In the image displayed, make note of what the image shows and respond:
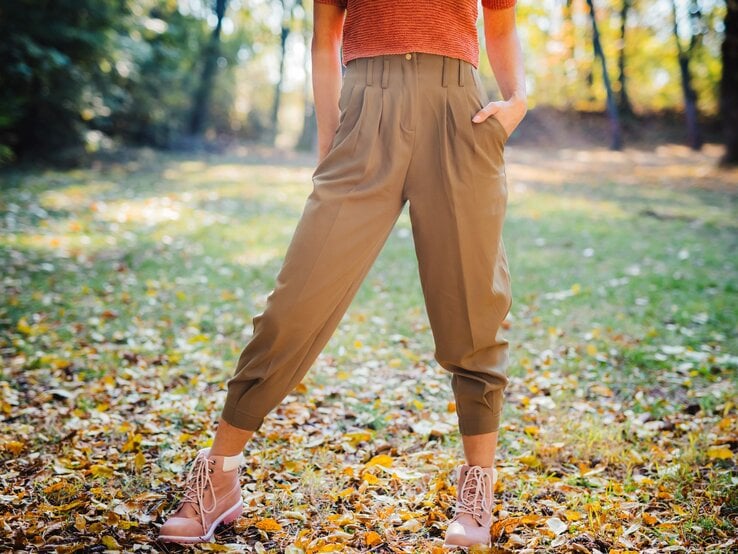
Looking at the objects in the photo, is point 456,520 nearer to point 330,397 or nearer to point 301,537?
point 301,537

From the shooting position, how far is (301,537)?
6.90ft

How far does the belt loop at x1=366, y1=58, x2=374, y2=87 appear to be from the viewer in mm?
1896

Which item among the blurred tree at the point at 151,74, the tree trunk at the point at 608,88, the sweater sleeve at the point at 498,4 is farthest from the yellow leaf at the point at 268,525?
the tree trunk at the point at 608,88

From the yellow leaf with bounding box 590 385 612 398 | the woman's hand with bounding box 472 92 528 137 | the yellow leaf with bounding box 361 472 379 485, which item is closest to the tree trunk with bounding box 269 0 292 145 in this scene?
the yellow leaf with bounding box 590 385 612 398

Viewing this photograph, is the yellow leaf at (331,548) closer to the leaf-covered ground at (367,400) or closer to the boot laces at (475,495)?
the leaf-covered ground at (367,400)

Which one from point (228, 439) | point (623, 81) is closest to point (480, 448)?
point (228, 439)

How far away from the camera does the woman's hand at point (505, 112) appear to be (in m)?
1.86

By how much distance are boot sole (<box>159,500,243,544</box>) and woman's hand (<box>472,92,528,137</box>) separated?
60.1 inches

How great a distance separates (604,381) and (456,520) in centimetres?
189

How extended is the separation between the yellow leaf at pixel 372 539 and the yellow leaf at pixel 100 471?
1.08 metres

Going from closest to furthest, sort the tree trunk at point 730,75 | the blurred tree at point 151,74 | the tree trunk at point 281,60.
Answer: the blurred tree at point 151,74
the tree trunk at point 730,75
the tree trunk at point 281,60

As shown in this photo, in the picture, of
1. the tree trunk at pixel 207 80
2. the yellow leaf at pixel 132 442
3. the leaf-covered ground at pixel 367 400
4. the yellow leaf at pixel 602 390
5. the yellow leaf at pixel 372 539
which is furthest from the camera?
the tree trunk at pixel 207 80

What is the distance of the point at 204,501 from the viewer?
2.06 metres

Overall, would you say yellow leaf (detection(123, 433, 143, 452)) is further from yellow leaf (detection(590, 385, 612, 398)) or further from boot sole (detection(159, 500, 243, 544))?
yellow leaf (detection(590, 385, 612, 398))
